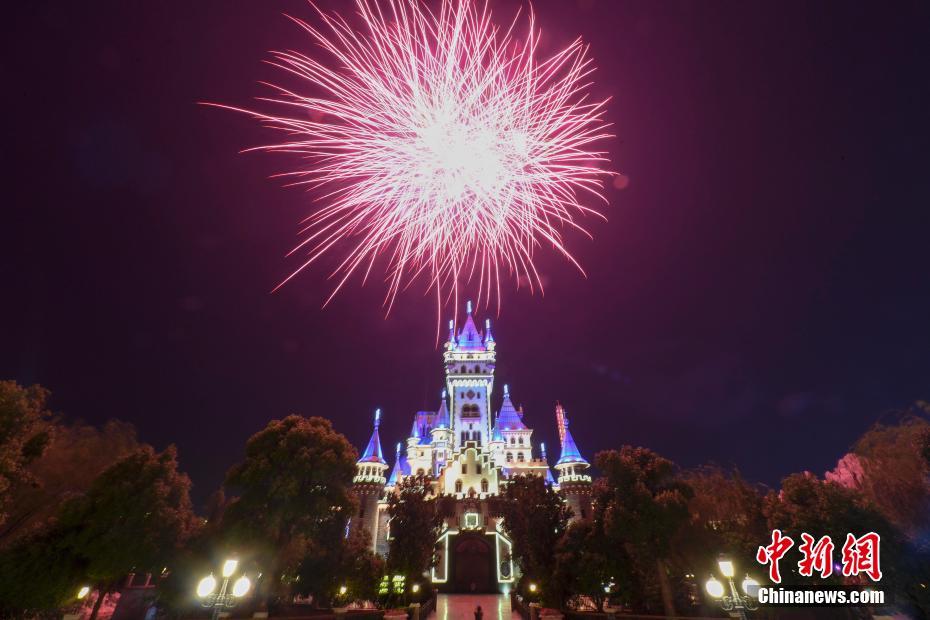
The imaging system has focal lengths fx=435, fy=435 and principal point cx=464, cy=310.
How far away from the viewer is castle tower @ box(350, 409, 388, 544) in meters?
50.7

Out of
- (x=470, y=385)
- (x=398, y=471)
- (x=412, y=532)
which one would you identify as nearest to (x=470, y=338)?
(x=470, y=385)

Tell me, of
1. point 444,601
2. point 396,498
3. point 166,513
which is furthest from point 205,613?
point 444,601

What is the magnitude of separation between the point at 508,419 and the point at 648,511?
137 ft

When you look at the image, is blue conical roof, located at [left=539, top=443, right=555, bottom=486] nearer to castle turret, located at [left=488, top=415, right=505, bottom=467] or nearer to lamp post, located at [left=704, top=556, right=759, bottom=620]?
castle turret, located at [left=488, top=415, right=505, bottom=467]

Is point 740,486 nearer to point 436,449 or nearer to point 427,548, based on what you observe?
point 427,548

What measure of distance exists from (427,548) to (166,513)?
16359 millimetres

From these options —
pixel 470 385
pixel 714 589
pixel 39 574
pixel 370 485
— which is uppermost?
pixel 470 385

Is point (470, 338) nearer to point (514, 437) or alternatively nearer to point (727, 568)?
point (514, 437)

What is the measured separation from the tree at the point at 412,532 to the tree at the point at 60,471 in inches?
687

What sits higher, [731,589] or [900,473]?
[900,473]

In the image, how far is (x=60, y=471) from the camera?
1161 inches

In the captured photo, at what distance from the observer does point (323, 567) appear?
2591 cm

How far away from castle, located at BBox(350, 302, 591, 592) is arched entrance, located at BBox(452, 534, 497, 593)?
0.08 metres

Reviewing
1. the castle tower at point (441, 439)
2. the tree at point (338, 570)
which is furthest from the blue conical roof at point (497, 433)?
the tree at point (338, 570)
